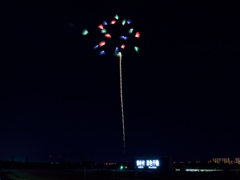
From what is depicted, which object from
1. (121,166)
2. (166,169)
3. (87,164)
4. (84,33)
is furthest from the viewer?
(121,166)

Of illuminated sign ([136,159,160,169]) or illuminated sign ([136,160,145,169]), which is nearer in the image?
illuminated sign ([136,159,160,169])

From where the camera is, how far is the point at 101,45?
28219 millimetres

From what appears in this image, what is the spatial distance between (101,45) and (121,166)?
5906 cm

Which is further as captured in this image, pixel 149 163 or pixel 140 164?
pixel 140 164

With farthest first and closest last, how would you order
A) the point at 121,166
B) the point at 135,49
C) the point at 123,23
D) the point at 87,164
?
the point at 121,166 < the point at 87,164 < the point at 135,49 < the point at 123,23

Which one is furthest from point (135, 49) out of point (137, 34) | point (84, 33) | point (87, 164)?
point (87, 164)

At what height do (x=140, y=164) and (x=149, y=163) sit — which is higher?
(x=149, y=163)

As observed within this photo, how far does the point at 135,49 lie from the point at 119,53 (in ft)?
7.14

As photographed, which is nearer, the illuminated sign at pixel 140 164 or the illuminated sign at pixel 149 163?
the illuminated sign at pixel 149 163

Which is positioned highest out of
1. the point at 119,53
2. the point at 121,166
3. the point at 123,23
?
the point at 123,23

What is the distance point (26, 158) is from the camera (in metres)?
160

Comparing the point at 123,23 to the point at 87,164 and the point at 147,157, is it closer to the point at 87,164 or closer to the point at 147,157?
the point at 87,164

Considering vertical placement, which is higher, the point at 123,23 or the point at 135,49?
the point at 123,23

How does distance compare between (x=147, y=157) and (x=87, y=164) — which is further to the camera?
(x=147, y=157)
